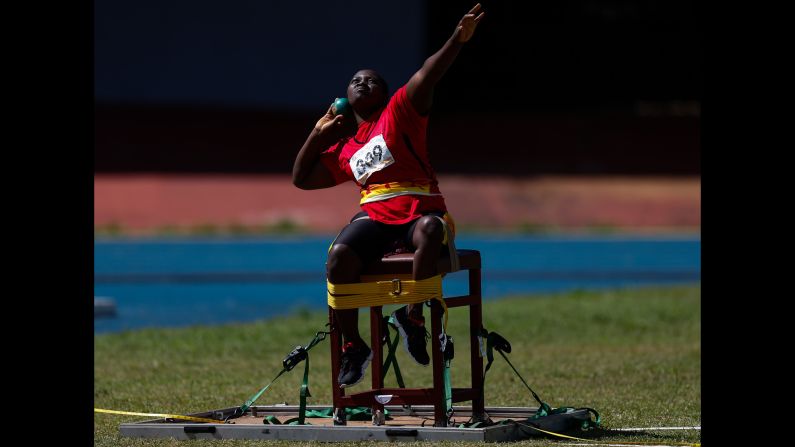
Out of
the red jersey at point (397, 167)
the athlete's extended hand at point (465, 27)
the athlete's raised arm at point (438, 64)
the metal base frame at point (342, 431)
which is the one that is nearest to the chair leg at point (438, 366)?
the metal base frame at point (342, 431)

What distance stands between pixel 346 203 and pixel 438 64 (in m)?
18.3

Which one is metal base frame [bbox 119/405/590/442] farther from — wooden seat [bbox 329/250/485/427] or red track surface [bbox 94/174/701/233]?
red track surface [bbox 94/174/701/233]

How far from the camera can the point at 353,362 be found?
20.8 feet

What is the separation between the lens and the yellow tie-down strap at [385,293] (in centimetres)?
610

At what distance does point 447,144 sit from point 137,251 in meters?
8.68

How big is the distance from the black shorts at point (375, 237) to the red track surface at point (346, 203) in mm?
17483

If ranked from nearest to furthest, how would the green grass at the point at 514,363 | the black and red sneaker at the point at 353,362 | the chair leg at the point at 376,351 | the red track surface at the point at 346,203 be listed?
1. the black and red sneaker at the point at 353,362
2. the chair leg at the point at 376,351
3. the green grass at the point at 514,363
4. the red track surface at the point at 346,203

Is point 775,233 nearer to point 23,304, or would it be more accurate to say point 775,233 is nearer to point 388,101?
point 388,101

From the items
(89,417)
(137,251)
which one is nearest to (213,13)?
(137,251)

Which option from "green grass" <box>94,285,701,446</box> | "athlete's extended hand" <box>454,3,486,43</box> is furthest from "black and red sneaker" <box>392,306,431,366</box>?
"athlete's extended hand" <box>454,3,486,43</box>

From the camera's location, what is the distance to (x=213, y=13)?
27.0 m

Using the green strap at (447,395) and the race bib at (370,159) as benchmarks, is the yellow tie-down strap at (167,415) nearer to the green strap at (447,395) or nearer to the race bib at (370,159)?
the green strap at (447,395)

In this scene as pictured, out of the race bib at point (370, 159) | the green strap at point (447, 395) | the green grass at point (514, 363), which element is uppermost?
the race bib at point (370, 159)

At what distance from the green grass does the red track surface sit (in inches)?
422
